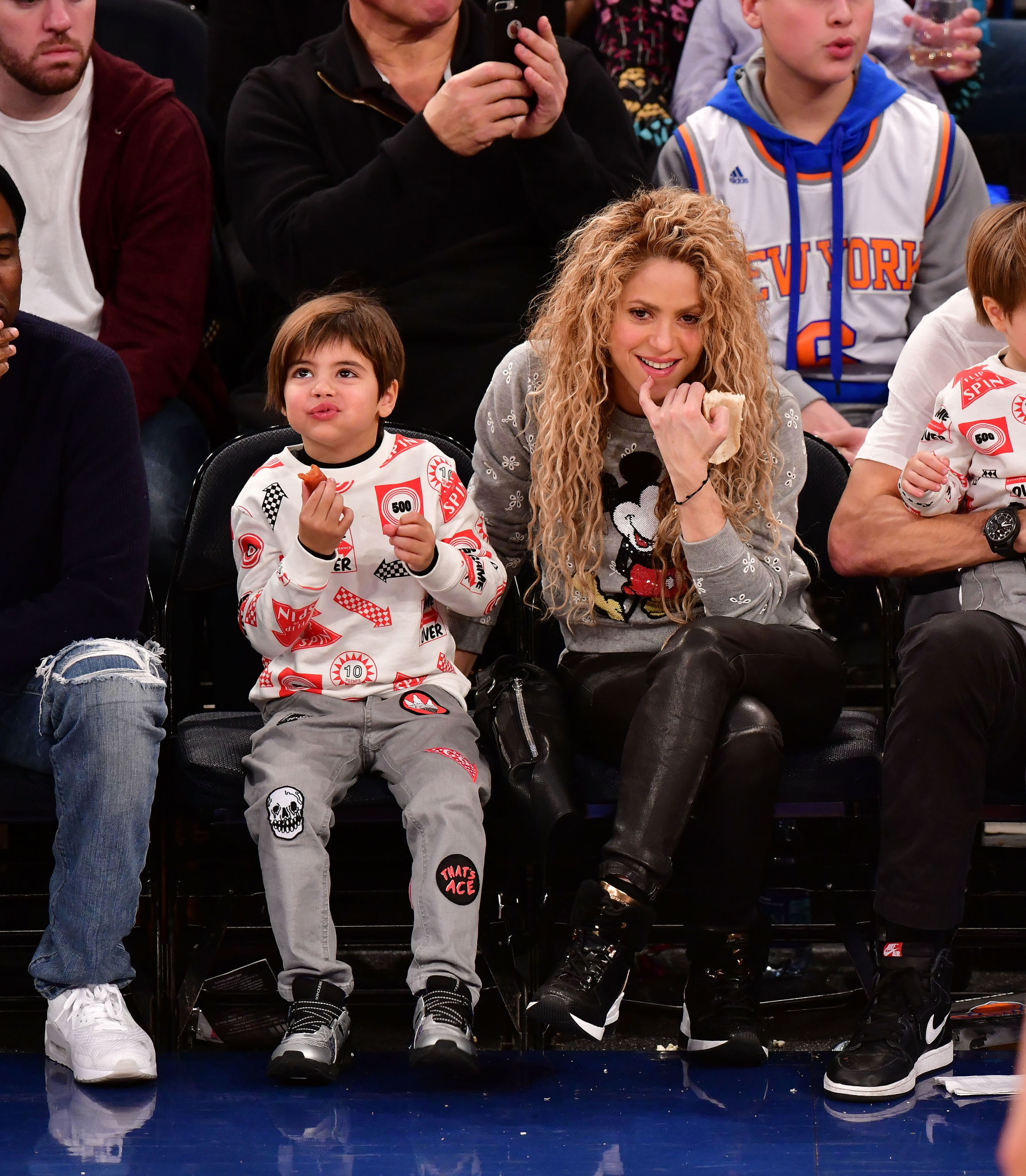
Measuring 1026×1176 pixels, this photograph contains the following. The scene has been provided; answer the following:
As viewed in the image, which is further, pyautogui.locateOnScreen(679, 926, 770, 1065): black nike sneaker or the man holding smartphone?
the man holding smartphone

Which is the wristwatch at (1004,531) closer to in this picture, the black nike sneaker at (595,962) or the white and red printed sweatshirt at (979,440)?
the white and red printed sweatshirt at (979,440)

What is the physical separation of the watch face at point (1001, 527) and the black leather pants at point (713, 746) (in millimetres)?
354

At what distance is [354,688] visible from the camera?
2684 millimetres

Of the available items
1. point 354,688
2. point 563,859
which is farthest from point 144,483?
point 563,859

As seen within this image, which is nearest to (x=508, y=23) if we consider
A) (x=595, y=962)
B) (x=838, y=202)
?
(x=838, y=202)

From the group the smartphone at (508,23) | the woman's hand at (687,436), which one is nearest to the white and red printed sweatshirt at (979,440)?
the woman's hand at (687,436)

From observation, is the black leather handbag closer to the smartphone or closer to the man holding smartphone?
the man holding smartphone

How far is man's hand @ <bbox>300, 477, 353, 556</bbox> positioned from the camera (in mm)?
2553

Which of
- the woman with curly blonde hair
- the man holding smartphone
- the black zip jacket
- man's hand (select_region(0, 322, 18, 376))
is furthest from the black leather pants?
man's hand (select_region(0, 322, 18, 376))

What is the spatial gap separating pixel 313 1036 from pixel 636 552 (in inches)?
38.4

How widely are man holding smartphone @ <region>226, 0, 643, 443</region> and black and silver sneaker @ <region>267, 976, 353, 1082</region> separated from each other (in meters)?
1.27

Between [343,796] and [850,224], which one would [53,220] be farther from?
[850,224]

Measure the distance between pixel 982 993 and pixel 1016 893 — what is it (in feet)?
0.65

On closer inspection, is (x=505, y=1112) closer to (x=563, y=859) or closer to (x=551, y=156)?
(x=563, y=859)
